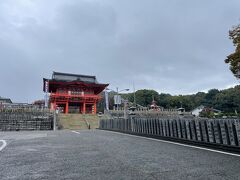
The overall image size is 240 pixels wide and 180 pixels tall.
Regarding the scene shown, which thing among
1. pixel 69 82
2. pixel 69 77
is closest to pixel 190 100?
pixel 69 77

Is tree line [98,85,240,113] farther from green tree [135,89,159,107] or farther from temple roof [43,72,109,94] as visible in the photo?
temple roof [43,72,109,94]

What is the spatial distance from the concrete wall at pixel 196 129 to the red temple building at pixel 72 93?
28.0 meters

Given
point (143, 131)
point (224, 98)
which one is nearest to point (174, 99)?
point (224, 98)

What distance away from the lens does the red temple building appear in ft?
129

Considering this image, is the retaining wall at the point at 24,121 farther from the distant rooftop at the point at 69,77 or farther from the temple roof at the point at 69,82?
the distant rooftop at the point at 69,77

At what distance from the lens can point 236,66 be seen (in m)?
15.2

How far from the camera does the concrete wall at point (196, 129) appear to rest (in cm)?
687

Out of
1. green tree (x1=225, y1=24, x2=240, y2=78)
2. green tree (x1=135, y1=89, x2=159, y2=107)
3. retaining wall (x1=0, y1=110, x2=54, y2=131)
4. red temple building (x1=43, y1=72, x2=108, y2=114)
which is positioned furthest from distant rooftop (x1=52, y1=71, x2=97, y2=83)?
green tree (x1=135, y1=89, x2=159, y2=107)

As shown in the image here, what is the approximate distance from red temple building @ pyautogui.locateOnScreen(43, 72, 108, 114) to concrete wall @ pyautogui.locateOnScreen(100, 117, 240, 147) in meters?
28.0

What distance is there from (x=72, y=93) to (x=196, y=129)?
112 ft

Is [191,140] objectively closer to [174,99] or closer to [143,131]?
[143,131]

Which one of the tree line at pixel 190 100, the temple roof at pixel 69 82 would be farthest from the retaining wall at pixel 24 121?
the tree line at pixel 190 100

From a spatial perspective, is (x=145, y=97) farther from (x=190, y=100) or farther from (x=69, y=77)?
(x=69, y=77)

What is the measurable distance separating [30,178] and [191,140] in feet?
21.2
